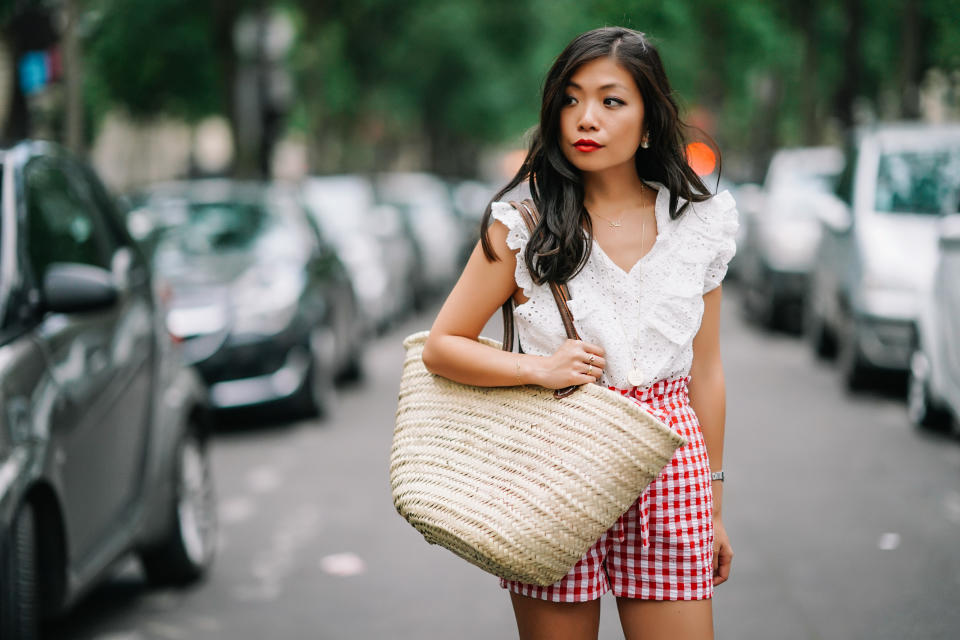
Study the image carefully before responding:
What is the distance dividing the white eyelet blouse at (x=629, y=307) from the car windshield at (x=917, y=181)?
7719mm

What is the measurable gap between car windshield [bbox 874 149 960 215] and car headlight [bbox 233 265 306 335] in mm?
4325

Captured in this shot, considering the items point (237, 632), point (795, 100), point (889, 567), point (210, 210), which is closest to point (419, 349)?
point (237, 632)

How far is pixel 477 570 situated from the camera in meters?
5.95

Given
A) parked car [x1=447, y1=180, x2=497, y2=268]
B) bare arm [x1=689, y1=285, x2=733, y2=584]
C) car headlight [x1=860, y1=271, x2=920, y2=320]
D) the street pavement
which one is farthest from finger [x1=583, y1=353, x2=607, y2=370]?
parked car [x1=447, y1=180, x2=497, y2=268]

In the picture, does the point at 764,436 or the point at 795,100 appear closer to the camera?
the point at 764,436

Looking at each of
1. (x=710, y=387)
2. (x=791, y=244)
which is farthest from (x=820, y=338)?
(x=710, y=387)

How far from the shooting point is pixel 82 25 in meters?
18.7

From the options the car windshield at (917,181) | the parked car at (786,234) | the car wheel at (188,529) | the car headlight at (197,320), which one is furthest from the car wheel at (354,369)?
the car wheel at (188,529)

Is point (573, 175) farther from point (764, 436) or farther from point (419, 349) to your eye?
point (764, 436)

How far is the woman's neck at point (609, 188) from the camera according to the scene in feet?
9.48

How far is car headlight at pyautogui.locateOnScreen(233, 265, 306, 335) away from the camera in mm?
9234

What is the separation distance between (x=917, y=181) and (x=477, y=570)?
5797 millimetres

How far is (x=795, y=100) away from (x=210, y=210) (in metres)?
29.9

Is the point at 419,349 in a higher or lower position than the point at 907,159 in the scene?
higher
